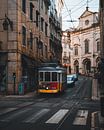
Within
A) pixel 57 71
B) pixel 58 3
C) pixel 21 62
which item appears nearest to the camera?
pixel 57 71

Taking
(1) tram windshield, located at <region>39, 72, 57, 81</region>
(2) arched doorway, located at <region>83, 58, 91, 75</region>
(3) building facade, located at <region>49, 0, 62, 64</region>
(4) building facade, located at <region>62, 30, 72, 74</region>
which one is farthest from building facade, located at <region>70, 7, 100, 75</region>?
(1) tram windshield, located at <region>39, 72, 57, 81</region>

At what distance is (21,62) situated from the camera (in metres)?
41.7

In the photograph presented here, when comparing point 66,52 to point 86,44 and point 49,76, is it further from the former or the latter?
point 49,76

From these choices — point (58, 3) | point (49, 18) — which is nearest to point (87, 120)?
point (49, 18)

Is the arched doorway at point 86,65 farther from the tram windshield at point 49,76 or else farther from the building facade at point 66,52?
the tram windshield at point 49,76

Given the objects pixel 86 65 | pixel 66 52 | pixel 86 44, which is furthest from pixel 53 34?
pixel 66 52

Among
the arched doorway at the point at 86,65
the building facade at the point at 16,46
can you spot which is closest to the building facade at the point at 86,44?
the arched doorway at the point at 86,65

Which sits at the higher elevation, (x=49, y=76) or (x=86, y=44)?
(x=86, y=44)

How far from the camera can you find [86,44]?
11669 cm

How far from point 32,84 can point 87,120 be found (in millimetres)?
31216

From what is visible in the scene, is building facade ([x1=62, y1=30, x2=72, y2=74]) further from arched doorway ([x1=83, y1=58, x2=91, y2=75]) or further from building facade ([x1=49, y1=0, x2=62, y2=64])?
building facade ([x1=49, y1=0, x2=62, y2=64])

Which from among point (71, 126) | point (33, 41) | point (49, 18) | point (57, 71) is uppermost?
point (49, 18)

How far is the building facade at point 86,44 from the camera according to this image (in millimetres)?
112369

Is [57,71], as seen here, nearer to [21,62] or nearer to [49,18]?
[21,62]
